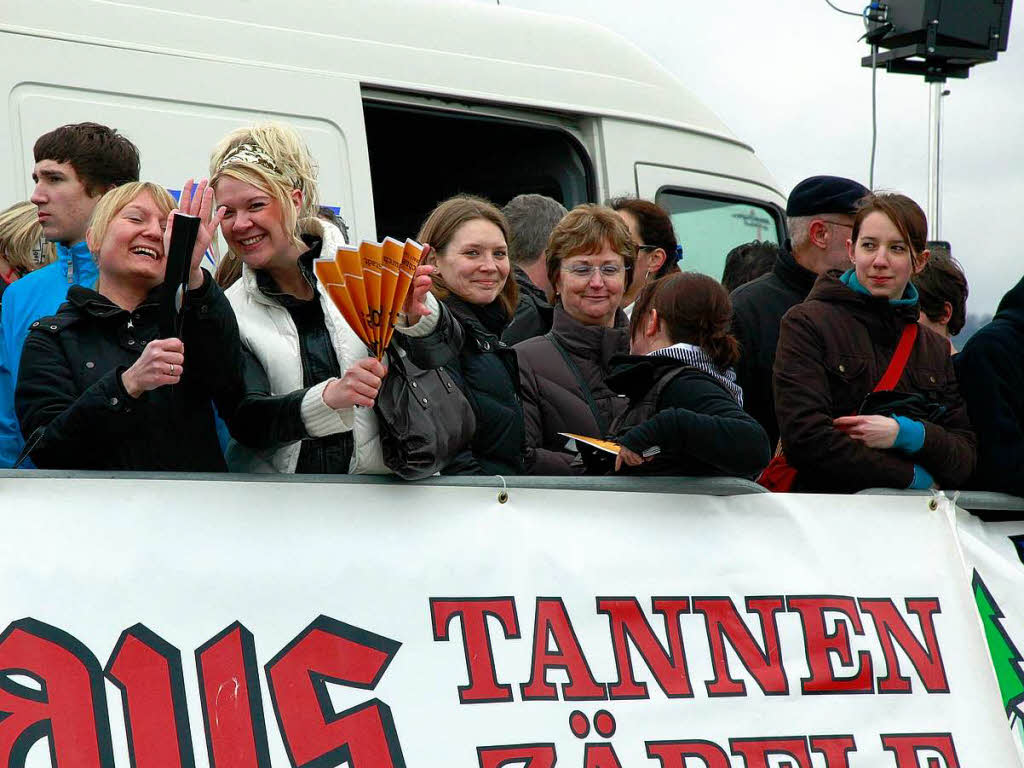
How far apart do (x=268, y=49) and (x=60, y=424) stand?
2.86 metres

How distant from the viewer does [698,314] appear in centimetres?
368

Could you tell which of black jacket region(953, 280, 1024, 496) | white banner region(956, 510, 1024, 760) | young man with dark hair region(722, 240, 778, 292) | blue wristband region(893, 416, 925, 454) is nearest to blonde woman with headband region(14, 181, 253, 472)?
blue wristband region(893, 416, 925, 454)

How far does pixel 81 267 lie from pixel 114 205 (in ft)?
1.29

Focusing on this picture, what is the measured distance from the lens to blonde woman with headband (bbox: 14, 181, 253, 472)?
286 centimetres

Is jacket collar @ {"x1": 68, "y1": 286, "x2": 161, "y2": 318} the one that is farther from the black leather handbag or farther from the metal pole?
the metal pole

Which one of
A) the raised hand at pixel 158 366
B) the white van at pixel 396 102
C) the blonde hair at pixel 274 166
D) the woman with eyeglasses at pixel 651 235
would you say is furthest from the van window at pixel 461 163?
the raised hand at pixel 158 366

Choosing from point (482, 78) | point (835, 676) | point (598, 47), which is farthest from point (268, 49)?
point (835, 676)

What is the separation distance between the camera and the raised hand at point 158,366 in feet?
9.11

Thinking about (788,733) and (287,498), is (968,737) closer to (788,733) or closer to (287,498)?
(788,733)

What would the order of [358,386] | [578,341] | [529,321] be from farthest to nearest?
[529,321] < [578,341] < [358,386]

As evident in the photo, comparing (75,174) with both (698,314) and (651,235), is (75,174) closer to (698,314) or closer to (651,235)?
(698,314)

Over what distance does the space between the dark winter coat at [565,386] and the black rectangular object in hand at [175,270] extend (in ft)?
4.48

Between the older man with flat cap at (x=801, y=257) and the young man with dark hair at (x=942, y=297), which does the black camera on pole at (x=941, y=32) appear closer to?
the young man with dark hair at (x=942, y=297)

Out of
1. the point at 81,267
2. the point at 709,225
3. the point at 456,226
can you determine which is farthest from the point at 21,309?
the point at 709,225
